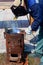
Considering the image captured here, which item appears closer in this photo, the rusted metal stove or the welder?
the rusted metal stove

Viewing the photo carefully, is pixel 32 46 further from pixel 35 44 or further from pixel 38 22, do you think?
pixel 38 22

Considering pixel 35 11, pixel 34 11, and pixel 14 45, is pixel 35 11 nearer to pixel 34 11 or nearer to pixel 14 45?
pixel 34 11

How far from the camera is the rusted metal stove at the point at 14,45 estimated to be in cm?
379

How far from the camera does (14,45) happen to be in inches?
151

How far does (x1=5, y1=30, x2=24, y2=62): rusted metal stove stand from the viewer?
3795 millimetres

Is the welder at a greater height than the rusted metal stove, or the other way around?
the welder

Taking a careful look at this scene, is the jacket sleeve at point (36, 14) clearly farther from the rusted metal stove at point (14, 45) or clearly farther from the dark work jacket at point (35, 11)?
the rusted metal stove at point (14, 45)

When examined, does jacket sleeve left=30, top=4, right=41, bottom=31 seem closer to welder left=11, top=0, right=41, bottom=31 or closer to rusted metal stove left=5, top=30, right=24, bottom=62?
welder left=11, top=0, right=41, bottom=31

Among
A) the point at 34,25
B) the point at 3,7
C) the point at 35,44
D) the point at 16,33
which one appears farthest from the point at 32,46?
the point at 3,7

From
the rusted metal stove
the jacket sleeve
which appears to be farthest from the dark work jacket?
the rusted metal stove

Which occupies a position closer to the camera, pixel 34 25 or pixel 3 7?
pixel 34 25

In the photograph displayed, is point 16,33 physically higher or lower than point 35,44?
higher

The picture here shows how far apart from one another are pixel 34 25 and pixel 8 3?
3.28 metres

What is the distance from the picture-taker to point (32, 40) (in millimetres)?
4738
